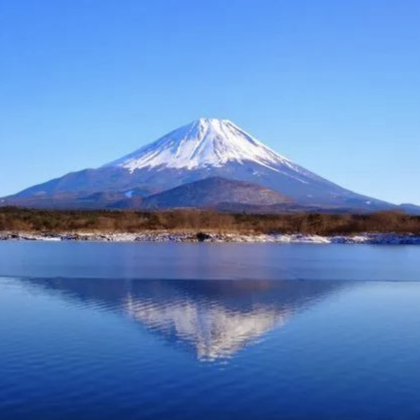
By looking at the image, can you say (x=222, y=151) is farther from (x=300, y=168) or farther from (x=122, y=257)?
(x=122, y=257)

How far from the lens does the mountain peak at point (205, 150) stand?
16688cm

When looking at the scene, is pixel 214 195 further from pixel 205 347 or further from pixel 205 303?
pixel 205 347

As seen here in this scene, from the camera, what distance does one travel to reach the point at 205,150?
172 meters

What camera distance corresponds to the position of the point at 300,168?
173750mm

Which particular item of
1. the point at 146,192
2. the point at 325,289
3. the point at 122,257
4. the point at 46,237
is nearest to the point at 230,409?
the point at 325,289

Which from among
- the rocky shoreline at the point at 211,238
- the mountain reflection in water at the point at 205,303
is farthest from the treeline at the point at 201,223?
the mountain reflection in water at the point at 205,303

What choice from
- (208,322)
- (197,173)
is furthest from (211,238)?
(197,173)

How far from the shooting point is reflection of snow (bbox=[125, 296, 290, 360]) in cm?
971

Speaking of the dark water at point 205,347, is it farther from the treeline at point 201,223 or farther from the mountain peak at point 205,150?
the mountain peak at point 205,150

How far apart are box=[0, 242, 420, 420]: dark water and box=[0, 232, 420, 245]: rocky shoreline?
2141 centimetres

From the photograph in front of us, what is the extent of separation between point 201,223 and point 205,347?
1561 inches

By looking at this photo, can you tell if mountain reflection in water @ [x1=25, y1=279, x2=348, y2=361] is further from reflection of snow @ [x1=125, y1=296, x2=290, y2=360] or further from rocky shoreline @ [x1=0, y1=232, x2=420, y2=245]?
rocky shoreline @ [x1=0, y1=232, x2=420, y2=245]

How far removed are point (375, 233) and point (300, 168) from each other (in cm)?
12848

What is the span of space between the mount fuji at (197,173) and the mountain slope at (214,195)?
759mm
